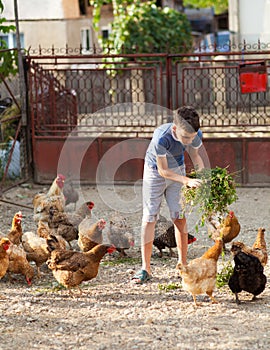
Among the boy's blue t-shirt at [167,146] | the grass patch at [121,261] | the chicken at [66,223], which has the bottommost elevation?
the grass patch at [121,261]

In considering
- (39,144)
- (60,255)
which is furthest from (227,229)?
(39,144)

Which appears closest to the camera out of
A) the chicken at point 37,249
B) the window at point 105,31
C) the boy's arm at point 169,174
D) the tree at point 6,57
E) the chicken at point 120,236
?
the boy's arm at point 169,174

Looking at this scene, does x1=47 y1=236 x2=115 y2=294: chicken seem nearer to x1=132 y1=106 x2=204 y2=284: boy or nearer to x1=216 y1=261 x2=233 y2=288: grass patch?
x1=132 y1=106 x2=204 y2=284: boy

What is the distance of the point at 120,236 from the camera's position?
8.52m

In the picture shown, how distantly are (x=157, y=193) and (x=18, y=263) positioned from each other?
1.61 m

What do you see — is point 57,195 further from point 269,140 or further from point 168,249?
point 269,140

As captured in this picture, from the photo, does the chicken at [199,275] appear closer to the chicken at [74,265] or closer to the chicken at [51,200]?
the chicken at [74,265]

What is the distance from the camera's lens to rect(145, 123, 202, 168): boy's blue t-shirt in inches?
275

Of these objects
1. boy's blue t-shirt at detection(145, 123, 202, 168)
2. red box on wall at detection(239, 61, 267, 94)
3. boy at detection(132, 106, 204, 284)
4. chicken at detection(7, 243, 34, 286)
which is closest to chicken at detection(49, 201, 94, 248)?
chicken at detection(7, 243, 34, 286)

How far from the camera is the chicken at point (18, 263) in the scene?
24.4ft

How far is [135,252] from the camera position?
347 inches

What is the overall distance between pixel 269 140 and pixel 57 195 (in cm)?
385

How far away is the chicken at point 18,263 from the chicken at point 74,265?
0.38 metres

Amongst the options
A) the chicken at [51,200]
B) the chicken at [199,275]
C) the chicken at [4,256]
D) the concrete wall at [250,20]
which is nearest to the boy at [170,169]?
the chicken at [199,275]
